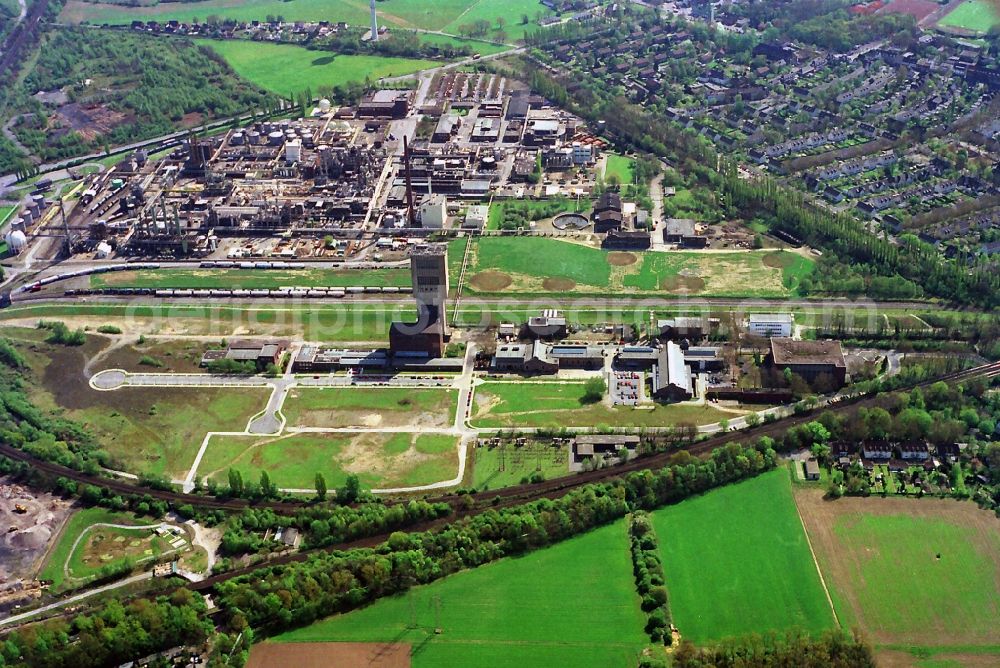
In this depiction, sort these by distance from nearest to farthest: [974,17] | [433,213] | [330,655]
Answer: [330,655]
[433,213]
[974,17]

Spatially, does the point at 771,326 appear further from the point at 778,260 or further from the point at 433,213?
the point at 433,213

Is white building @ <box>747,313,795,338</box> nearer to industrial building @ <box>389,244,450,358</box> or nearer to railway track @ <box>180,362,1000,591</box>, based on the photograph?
railway track @ <box>180,362,1000,591</box>

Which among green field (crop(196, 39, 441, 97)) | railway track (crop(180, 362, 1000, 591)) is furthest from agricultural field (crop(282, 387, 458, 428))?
green field (crop(196, 39, 441, 97))

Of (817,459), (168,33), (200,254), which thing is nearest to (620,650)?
(817,459)

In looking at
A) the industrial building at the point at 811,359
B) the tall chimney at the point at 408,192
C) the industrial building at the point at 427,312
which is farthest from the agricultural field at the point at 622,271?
the industrial building at the point at 811,359

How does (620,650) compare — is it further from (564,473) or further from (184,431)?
Result: (184,431)

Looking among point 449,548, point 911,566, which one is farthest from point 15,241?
point 911,566

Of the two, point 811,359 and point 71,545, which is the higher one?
point 811,359
